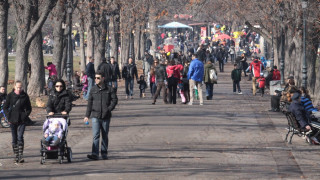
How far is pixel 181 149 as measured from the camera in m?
16.1

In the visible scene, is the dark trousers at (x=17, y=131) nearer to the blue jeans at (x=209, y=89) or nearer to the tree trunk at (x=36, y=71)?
the blue jeans at (x=209, y=89)

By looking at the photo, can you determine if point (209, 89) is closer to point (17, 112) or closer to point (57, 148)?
point (17, 112)

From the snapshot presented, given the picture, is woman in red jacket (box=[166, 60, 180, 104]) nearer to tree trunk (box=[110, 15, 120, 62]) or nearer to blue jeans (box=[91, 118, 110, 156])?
blue jeans (box=[91, 118, 110, 156])

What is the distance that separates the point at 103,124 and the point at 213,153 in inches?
98.7

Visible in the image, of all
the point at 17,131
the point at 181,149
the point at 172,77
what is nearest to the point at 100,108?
the point at 17,131

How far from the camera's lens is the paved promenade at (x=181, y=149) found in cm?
1311

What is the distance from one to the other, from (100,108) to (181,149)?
2.55m

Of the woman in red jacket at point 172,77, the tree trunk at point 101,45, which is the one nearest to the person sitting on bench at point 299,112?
the woman in red jacket at point 172,77

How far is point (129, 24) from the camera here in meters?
53.0

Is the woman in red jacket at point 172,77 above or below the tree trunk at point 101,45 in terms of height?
below

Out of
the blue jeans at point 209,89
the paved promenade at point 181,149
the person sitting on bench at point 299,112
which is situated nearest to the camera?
the paved promenade at point 181,149

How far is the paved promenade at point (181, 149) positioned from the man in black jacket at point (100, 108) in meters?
0.33

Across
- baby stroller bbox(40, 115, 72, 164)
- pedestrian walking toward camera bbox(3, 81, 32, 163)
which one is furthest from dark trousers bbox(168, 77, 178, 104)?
baby stroller bbox(40, 115, 72, 164)

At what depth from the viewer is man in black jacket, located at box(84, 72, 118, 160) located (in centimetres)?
1430
